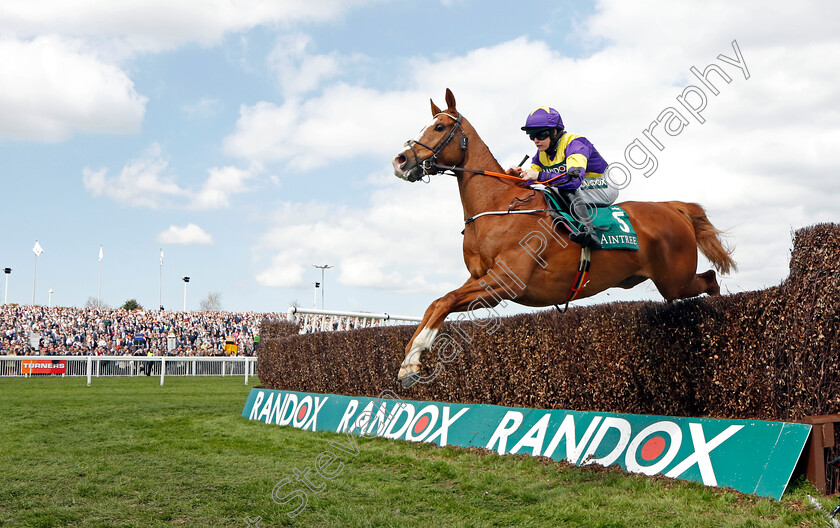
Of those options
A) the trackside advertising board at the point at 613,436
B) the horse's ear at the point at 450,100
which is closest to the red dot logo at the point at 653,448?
the trackside advertising board at the point at 613,436

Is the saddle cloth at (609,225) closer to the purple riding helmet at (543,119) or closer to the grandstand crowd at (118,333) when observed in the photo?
the purple riding helmet at (543,119)

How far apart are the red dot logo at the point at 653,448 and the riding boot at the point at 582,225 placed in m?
2.05

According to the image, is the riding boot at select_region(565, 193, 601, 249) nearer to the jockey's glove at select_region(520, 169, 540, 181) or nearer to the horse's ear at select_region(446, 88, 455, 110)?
the jockey's glove at select_region(520, 169, 540, 181)

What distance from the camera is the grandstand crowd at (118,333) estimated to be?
30.8 metres

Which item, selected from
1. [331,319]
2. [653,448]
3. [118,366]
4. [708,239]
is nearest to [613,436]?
[653,448]

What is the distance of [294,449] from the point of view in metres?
8.81

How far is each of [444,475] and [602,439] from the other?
1571mm

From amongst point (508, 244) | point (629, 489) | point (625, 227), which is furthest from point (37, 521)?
point (625, 227)

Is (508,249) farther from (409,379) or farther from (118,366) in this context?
(118,366)

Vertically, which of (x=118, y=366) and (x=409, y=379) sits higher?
(x=409, y=379)

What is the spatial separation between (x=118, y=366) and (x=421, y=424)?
2026 cm

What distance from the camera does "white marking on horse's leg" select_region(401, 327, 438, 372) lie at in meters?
4.75

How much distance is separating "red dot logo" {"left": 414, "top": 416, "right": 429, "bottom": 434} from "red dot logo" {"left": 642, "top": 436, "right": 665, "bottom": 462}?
354cm

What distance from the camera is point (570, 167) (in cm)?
516
